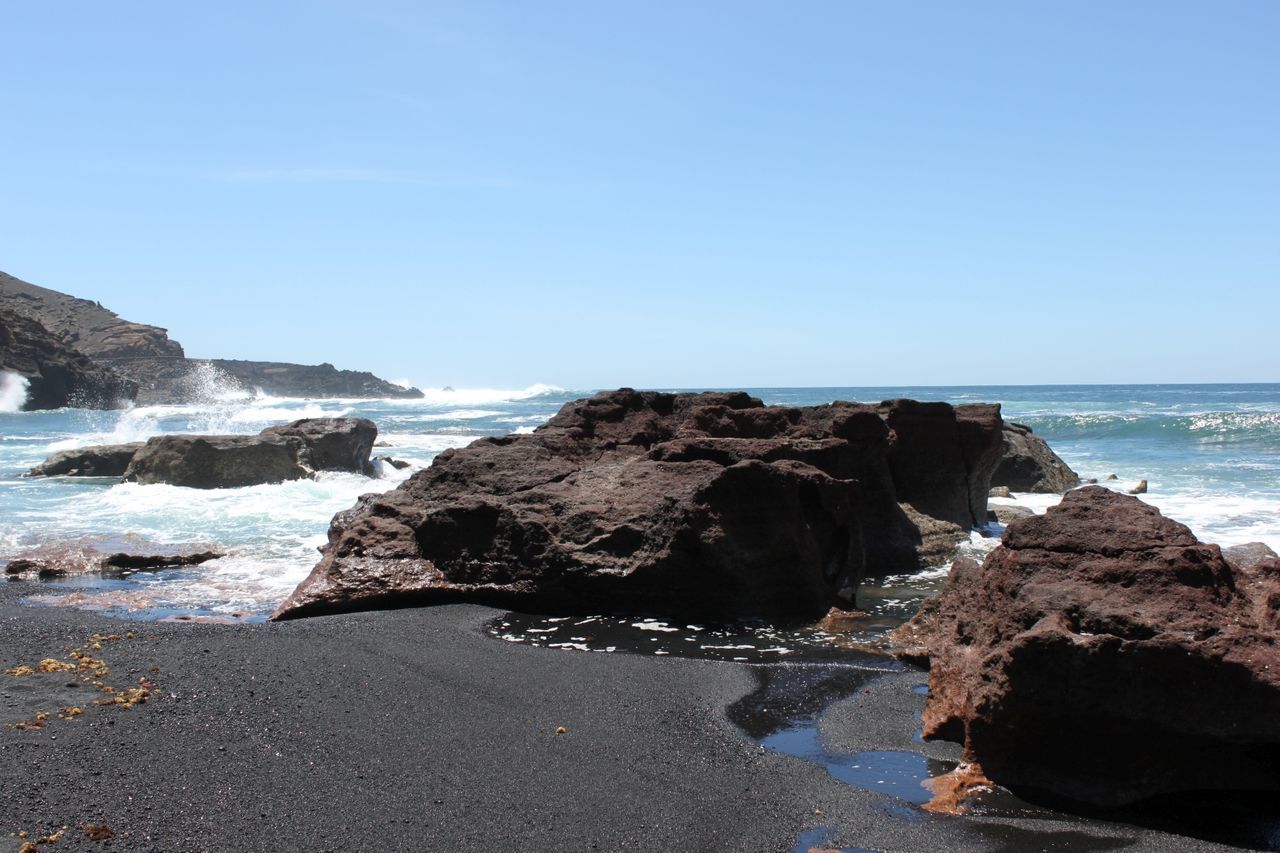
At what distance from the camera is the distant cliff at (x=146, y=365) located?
7344 centimetres

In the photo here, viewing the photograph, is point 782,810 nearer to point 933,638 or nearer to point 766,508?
point 933,638

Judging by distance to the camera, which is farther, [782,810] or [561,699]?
[561,699]

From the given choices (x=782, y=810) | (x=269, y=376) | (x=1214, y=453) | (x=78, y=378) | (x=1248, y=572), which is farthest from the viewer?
(x=269, y=376)

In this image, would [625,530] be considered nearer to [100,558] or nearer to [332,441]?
[100,558]

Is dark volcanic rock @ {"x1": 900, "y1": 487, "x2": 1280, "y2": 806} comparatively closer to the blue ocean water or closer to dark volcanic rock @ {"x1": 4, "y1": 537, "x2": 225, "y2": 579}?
the blue ocean water

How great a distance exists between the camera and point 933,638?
6.03m

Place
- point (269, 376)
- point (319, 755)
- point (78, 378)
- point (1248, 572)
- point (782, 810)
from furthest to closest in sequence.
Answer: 1. point (269, 376)
2. point (78, 378)
3. point (1248, 572)
4. point (319, 755)
5. point (782, 810)

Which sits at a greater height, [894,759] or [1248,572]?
[1248,572]

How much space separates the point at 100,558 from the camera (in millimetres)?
10164

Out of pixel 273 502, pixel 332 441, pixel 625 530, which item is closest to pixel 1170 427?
pixel 332 441

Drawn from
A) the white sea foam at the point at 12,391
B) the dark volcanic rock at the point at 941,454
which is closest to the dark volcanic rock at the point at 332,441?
the dark volcanic rock at the point at 941,454

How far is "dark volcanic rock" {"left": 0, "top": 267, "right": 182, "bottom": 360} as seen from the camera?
7756 cm

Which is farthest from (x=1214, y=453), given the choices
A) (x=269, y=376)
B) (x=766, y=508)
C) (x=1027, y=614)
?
(x=269, y=376)

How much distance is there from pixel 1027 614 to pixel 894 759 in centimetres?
90
